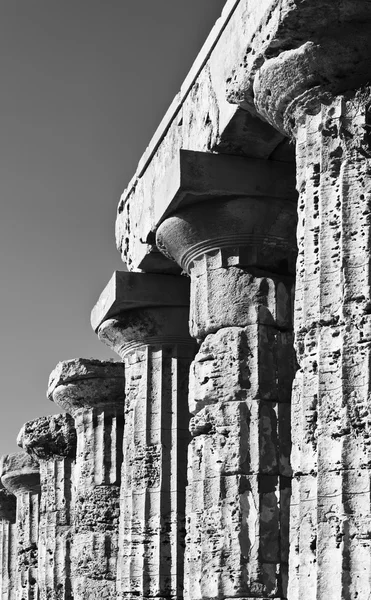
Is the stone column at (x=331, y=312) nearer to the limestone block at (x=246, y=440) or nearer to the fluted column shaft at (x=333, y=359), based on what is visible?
the fluted column shaft at (x=333, y=359)

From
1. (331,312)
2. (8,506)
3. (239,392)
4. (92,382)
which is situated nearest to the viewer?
(331,312)

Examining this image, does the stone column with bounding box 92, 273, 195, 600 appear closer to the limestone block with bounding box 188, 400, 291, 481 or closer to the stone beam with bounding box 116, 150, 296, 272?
the stone beam with bounding box 116, 150, 296, 272

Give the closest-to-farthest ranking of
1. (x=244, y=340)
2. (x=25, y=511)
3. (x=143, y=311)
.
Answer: (x=244, y=340), (x=143, y=311), (x=25, y=511)

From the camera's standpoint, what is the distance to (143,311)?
16391 mm

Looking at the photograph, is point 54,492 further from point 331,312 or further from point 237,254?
point 331,312

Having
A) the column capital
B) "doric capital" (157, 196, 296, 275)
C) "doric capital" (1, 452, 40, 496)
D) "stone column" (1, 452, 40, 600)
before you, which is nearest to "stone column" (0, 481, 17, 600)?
"stone column" (1, 452, 40, 600)

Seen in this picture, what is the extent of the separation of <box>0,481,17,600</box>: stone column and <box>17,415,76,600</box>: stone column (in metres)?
6.21

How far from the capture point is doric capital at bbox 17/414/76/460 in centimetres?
2206

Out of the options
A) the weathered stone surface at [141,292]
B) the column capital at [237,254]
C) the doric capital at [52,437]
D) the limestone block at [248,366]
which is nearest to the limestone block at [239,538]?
the limestone block at [248,366]

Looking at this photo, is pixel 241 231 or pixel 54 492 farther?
pixel 54 492

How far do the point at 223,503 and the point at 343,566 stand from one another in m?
3.89

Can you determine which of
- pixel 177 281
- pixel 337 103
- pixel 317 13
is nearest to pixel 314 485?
pixel 337 103

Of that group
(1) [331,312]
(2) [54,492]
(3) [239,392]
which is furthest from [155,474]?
(1) [331,312]

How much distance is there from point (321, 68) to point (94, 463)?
34.9ft
